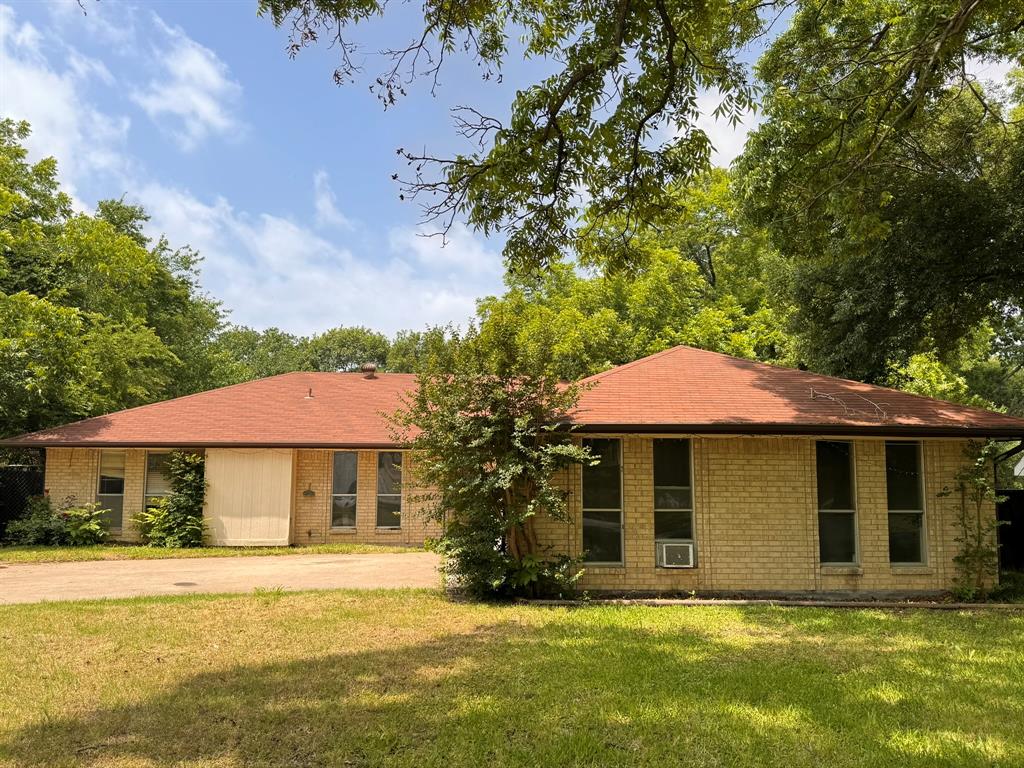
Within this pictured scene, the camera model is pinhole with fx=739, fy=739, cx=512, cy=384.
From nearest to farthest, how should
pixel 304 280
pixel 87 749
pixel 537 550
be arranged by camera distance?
pixel 87 749 → pixel 537 550 → pixel 304 280

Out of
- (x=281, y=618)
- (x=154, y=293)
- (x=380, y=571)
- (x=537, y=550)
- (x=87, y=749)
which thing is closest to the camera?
(x=87, y=749)

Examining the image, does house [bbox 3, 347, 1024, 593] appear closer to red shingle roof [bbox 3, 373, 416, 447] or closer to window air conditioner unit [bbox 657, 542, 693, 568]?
window air conditioner unit [bbox 657, 542, 693, 568]

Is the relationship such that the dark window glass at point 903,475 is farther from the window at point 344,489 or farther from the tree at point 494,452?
the window at point 344,489

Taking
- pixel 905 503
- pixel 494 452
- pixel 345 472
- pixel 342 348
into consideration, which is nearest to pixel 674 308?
pixel 345 472

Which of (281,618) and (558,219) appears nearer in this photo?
(558,219)

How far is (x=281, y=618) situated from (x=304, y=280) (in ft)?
91.1

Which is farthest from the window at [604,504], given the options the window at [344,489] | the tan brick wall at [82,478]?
the tan brick wall at [82,478]

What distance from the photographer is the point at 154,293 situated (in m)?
29.8

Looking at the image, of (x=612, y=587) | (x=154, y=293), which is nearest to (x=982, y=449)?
(x=612, y=587)

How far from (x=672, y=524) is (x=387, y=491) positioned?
9.19 meters

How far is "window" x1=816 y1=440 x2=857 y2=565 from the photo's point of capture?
35.8ft

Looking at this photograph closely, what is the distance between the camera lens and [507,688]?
19.7 ft

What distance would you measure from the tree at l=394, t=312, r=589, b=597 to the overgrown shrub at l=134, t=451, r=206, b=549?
9272 millimetres

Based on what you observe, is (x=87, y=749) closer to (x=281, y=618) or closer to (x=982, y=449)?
(x=281, y=618)
